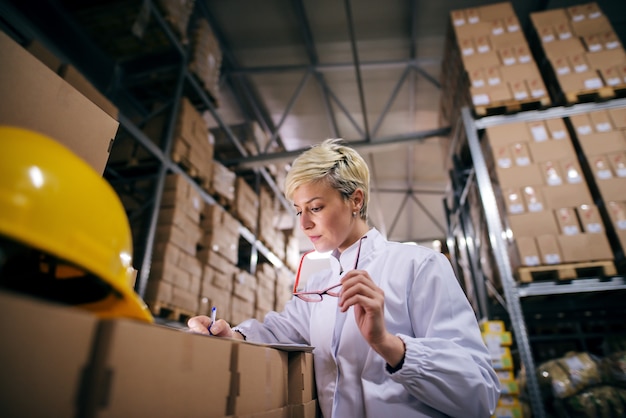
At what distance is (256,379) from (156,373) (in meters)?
0.37

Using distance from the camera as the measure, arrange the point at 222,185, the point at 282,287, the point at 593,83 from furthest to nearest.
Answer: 1. the point at 282,287
2. the point at 222,185
3. the point at 593,83

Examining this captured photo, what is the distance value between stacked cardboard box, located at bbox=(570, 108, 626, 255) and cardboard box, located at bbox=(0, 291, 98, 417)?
384cm

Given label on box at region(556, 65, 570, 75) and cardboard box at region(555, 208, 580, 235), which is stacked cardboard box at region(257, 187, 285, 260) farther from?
label on box at region(556, 65, 570, 75)

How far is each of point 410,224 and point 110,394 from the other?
11.1m

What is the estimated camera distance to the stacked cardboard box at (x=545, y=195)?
2961 mm

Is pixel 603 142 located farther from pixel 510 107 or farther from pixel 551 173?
pixel 510 107

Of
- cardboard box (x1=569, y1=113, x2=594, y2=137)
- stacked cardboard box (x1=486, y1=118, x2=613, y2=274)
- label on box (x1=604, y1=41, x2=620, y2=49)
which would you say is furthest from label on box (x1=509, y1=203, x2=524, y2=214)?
label on box (x1=604, y1=41, x2=620, y2=49)

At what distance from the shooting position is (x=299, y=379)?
3.43ft

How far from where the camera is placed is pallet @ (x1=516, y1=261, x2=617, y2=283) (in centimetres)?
289

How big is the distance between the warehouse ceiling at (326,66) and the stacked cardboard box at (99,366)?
496 cm

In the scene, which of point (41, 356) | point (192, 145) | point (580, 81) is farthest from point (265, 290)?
point (41, 356)

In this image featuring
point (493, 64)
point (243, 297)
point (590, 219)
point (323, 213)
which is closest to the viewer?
point (323, 213)

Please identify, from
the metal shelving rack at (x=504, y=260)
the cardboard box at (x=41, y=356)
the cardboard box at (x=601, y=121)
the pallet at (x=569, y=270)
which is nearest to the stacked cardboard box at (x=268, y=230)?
the metal shelving rack at (x=504, y=260)

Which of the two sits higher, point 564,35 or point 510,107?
point 564,35
